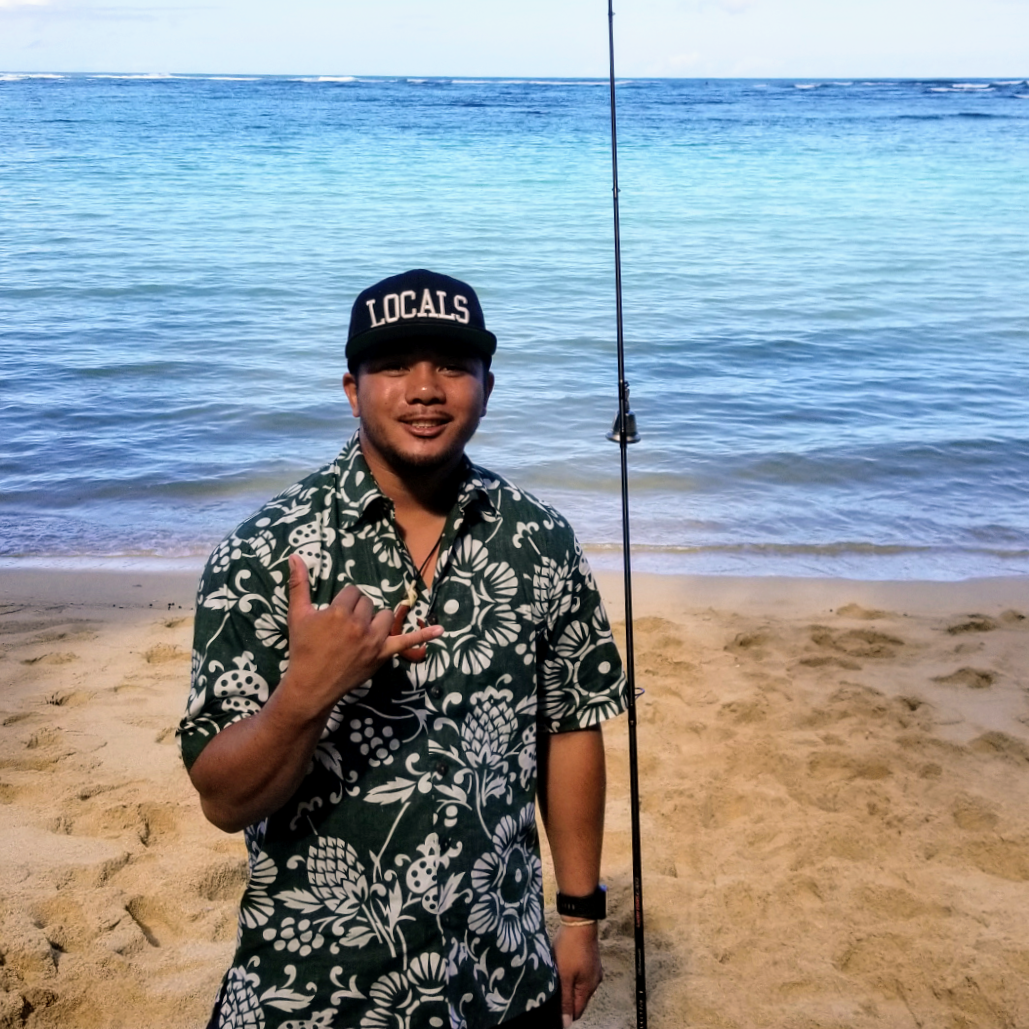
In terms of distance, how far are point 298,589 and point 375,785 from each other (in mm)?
332

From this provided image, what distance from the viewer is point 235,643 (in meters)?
1.66

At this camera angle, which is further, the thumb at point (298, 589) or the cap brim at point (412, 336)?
the cap brim at point (412, 336)

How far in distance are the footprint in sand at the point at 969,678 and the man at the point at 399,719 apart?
378 centimetres

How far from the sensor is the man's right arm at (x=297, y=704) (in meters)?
1.51

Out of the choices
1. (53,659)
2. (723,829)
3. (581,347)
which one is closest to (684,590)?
(723,829)

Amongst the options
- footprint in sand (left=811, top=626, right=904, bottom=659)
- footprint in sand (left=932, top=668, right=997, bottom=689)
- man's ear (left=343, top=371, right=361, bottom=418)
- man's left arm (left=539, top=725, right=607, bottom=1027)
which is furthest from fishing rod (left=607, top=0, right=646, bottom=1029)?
footprint in sand (left=811, top=626, right=904, bottom=659)

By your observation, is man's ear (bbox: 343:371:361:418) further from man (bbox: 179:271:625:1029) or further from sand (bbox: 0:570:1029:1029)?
sand (bbox: 0:570:1029:1029)

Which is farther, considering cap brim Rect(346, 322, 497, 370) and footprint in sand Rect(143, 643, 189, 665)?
footprint in sand Rect(143, 643, 189, 665)

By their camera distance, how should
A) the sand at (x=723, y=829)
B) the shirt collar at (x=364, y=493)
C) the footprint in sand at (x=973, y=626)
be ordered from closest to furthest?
the shirt collar at (x=364, y=493)
the sand at (x=723, y=829)
the footprint in sand at (x=973, y=626)

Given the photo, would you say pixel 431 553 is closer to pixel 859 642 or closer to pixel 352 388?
pixel 352 388

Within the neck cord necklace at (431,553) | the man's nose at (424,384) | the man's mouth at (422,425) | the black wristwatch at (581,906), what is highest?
the man's nose at (424,384)

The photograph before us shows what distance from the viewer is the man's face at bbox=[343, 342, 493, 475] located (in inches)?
71.3

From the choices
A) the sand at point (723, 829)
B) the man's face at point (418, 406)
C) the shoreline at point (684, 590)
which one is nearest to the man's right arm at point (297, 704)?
the man's face at point (418, 406)

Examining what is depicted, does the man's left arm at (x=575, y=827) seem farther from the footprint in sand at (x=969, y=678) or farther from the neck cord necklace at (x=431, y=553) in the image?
the footprint in sand at (x=969, y=678)
